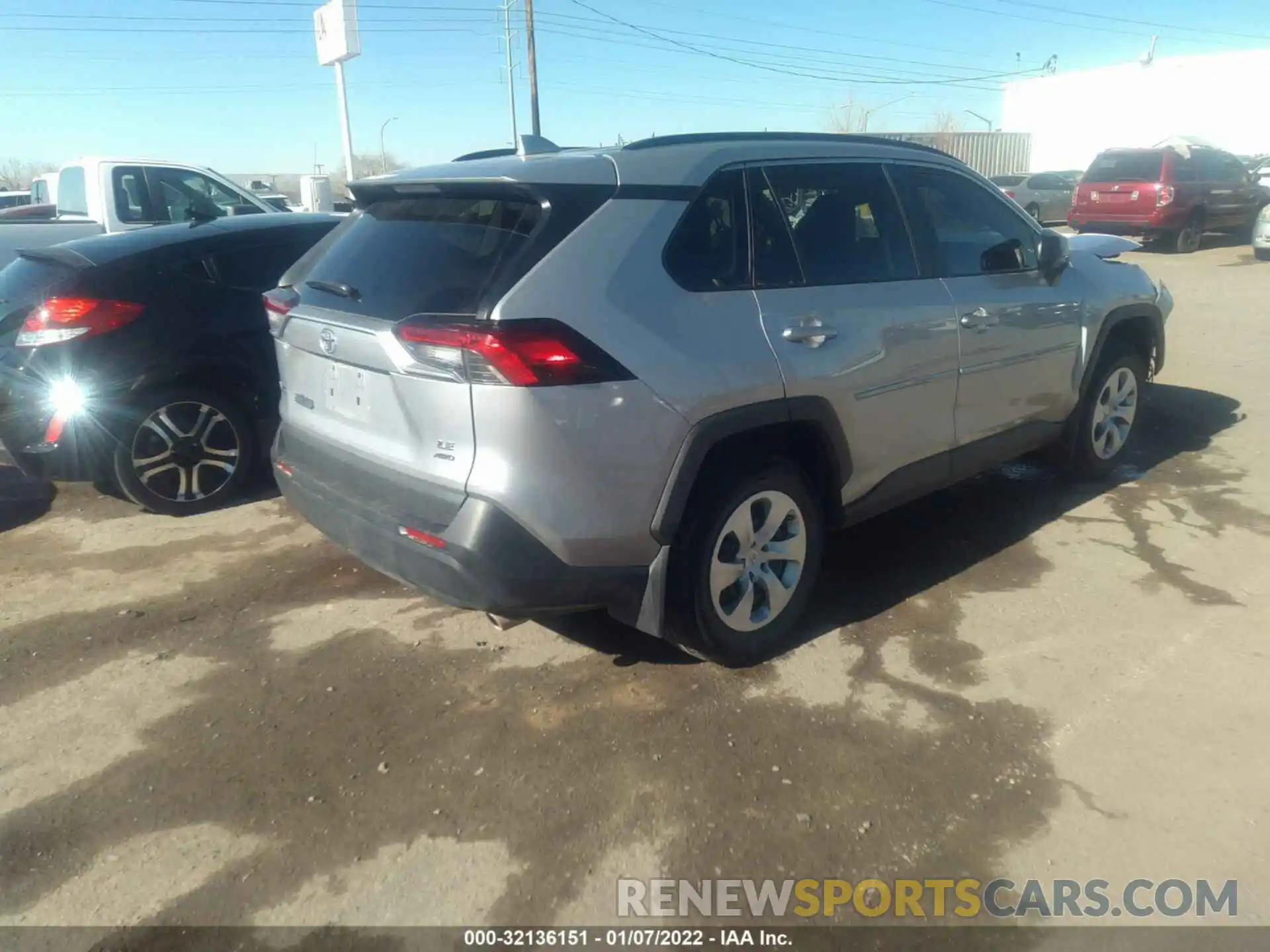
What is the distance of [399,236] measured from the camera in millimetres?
3270

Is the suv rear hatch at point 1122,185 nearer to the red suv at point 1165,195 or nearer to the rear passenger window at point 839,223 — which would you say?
the red suv at point 1165,195

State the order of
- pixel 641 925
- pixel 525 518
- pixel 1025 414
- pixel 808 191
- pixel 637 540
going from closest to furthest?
pixel 641 925
pixel 525 518
pixel 637 540
pixel 808 191
pixel 1025 414

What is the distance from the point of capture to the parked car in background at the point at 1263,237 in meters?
15.7

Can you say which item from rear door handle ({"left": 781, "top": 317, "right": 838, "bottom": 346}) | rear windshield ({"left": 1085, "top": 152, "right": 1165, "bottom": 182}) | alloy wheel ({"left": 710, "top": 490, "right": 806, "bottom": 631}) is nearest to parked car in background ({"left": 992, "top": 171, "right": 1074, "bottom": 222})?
rear windshield ({"left": 1085, "top": 152, "right": 1165, "bottom": 182})

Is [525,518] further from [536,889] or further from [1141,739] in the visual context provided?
→ [1141,739]

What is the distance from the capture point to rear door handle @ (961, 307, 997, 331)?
4.08m

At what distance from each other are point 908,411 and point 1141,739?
1.45m

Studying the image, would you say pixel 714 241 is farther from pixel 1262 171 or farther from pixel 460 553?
pixel 1262 171

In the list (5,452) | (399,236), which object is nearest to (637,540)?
(399,236)

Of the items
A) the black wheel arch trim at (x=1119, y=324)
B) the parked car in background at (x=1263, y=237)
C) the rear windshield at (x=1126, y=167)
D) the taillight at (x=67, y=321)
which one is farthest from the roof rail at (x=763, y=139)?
the rear windshield at (x=1126, y=167)

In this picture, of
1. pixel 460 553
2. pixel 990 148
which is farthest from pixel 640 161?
pixel 990 148

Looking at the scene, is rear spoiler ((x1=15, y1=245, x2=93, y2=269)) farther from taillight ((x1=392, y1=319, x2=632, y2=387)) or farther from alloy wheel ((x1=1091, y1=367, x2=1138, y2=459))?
alloy wheel ((x1=1091, y1=367, x2=1138, y2=459))

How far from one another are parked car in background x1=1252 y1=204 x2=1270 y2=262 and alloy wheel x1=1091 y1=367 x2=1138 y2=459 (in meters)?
12.9

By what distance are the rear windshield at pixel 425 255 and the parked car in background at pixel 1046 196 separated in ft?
83.0
